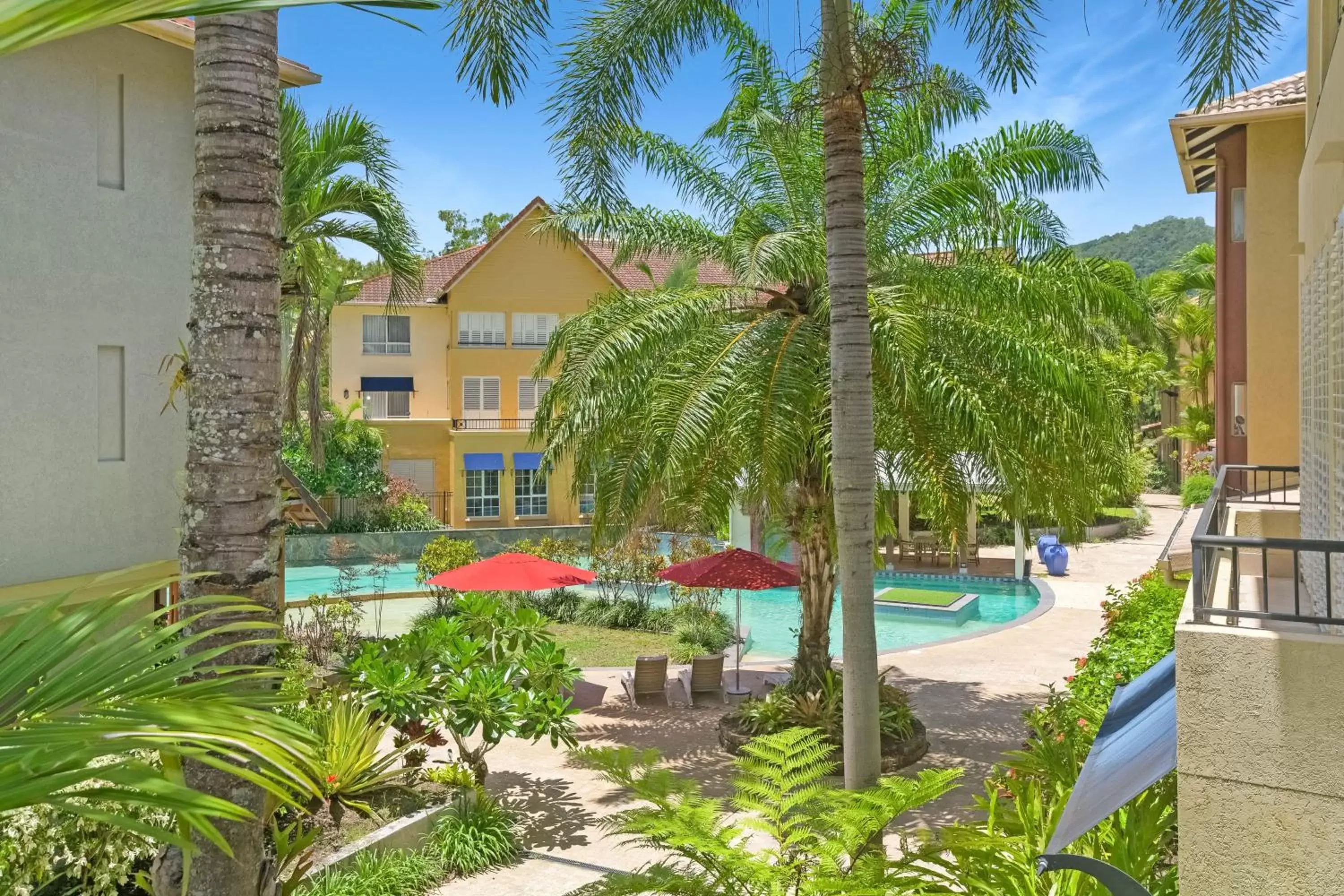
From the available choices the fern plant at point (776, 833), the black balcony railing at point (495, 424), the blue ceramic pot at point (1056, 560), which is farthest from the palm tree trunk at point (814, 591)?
the black balcony railing at point (495, 424)

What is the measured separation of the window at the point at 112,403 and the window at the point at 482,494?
89.7 ft

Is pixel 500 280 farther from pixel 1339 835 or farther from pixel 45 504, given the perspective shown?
pixel 1339 835

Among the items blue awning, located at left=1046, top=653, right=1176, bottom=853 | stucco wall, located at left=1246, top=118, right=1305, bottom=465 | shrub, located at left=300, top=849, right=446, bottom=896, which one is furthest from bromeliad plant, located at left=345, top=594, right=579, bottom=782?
stucco wall, located at left=1246, top=118, right=1305, bottom=465

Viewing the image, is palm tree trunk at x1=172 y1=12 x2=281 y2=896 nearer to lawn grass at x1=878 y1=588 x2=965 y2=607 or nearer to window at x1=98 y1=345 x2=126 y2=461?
window at x1=98 y1=345 x2=126 y2=461

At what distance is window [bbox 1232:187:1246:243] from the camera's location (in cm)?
2034

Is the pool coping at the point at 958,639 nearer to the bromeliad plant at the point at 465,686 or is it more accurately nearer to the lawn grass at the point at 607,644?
the lawn grass at the point at 607,644

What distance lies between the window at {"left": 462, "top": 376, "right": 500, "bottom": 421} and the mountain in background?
85479mm

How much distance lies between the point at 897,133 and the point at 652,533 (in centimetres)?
1777

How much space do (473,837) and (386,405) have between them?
1355 inches

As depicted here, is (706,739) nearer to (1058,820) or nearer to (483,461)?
(1058,820)

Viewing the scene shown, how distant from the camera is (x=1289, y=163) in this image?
61.2ft

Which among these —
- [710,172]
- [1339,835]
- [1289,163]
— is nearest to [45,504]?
[710,172]

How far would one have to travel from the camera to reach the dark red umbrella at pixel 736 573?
16.6 metres

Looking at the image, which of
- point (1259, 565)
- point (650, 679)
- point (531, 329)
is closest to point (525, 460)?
point (531, 329)
